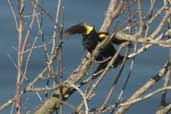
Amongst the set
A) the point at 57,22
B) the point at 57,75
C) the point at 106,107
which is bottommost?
the point at 106,107

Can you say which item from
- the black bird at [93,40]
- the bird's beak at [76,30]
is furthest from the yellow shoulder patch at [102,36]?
the bird's beak at [76,30]

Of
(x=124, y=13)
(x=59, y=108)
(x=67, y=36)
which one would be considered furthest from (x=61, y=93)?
(x=124, y=13)

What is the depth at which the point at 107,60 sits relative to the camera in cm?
313

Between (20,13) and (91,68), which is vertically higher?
(20,13)

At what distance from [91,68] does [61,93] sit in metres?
0.20

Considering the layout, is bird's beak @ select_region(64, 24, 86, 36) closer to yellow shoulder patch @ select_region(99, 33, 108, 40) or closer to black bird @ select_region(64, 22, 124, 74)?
black bird @ select_region(64, 22, 124, 74)

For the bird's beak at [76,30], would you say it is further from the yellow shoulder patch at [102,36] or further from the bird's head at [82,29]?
the yellow shoulder patch at [102,36]

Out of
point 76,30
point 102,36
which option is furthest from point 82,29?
point 102,36

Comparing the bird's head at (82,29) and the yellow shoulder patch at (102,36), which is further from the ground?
the bird's head at (82,29)

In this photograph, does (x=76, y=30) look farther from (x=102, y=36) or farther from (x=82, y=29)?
(x=102, y=36)

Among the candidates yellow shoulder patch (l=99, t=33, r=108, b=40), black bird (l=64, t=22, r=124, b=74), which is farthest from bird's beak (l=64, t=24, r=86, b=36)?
yellow shoulder patch (l=99, t=33, r=108, b=40)

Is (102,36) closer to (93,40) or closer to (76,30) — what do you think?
(93,40)

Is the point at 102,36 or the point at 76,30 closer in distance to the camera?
the point at 102,36

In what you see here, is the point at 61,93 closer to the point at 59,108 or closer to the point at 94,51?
the point at 59,108
